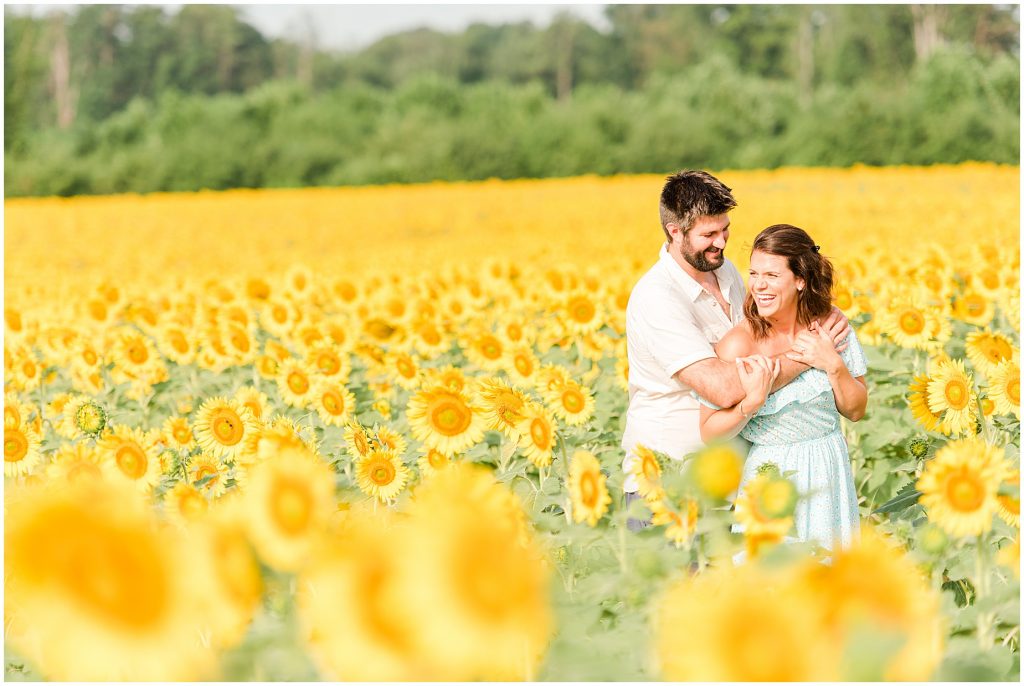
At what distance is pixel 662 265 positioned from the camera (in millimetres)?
3393

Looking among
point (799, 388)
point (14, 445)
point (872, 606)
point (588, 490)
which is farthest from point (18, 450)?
point (872, 606)

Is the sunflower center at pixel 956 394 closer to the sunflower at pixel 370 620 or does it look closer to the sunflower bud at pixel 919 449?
the sunflower bud at pixel 919 449

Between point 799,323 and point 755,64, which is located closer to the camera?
point 799,323

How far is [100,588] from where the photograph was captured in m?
1.27

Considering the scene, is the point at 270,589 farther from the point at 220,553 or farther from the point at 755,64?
the point at 755,64

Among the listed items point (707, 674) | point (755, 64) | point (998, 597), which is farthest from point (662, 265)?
point (755, 64)

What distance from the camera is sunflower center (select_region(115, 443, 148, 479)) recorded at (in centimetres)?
297

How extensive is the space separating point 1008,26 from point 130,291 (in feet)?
86.7

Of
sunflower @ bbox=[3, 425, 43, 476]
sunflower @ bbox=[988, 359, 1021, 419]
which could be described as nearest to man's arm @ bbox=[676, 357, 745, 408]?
sunflower @ bbox=[988, 359, 1021, 419]

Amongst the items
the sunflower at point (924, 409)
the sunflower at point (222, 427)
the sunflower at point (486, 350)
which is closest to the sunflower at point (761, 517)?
the sunflower at point (924, 409)

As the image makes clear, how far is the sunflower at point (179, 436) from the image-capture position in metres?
3.49

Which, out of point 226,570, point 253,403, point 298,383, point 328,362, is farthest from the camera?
point 328,362

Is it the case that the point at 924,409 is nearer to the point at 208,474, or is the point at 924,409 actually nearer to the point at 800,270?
the point at 800,270

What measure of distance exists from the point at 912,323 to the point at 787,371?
1628 millimetres
